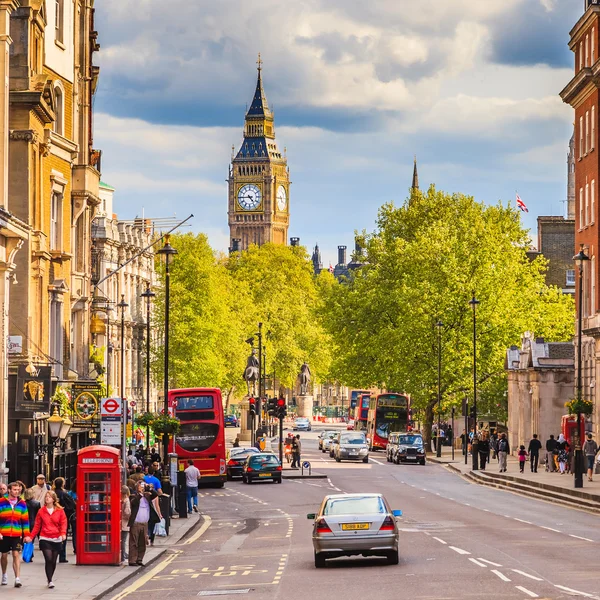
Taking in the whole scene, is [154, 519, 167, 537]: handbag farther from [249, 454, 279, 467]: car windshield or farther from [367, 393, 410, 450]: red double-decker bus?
[367, 393, 410, 450]: red double-decker bus

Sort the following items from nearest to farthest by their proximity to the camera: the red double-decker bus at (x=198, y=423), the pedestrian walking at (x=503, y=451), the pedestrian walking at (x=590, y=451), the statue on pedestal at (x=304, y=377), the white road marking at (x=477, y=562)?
the white road marking at (x=477, y=562), the pedestrian walking at (x=590, y=451), the red double-decker bus at (x=198, y=423), the pedestrian walking at (x=503, y=451), the statue on pedestal at (x=304, y=377)

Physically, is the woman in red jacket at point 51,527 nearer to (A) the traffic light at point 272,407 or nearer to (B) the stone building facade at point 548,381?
(A) the traffic light at point 272,407

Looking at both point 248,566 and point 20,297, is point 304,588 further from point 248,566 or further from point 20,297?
point 20,297

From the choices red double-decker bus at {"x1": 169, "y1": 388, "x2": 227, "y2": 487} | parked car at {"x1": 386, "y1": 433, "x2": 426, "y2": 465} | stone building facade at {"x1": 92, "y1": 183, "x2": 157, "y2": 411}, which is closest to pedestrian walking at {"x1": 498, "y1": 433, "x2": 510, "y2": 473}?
red double-decker bus at {"x1": 169, "y1": 388, "x2": 227, "y2": 487}

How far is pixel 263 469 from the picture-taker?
6303cm

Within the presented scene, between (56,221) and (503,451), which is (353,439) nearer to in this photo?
(503,451)

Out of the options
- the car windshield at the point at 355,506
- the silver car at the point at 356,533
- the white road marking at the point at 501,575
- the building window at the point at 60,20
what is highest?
the building window at the point at 60,20

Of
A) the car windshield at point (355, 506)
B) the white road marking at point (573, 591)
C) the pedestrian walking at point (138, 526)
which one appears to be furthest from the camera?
the pedestrian walking at point (138, 526)

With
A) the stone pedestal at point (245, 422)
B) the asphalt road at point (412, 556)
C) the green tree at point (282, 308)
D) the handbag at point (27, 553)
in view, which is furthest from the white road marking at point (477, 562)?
the green tree at point (282, 308)

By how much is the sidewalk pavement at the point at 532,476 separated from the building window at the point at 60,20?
2163cm

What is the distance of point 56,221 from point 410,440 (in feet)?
130

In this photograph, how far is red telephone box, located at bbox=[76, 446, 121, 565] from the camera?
1093 inches

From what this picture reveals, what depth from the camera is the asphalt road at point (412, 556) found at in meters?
22.8

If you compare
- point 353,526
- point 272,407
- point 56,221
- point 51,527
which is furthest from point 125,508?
point 272,407
